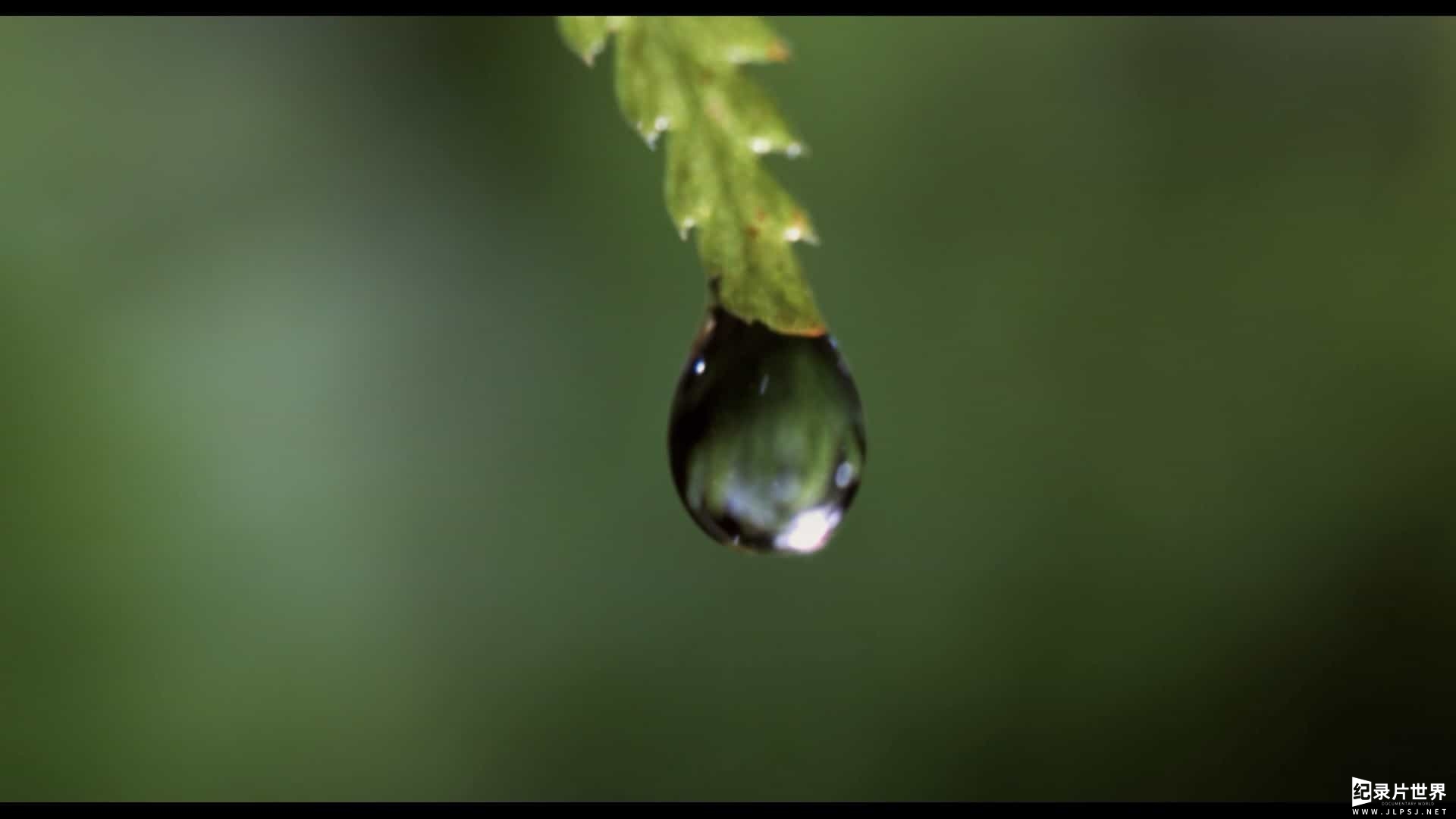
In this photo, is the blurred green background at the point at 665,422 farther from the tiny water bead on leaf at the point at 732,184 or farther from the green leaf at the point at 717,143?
the green leaf at the point at 717,143

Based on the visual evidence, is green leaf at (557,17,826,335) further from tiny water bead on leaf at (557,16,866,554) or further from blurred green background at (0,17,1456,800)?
blurred green background at (0,17,1456,800)

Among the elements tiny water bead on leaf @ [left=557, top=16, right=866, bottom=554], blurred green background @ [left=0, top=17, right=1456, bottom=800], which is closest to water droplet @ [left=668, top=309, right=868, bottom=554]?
tiny water bead on leaf @ [left=557, top=16, right=866, bottom=554]

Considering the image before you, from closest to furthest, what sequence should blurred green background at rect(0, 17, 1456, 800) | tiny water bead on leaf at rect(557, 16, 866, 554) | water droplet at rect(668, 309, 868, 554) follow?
tiny water bead on leaf at rect(557, 16, 866, 554) → water droplet at rect(668, 309, 868, 554) → blurred green background at rect(0, 17, 1456, 800)

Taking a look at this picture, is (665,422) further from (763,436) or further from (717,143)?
(717,143)

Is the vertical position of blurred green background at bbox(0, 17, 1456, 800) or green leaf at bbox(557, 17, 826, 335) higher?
blurred green background at bbox(0, 17, 1456, 800)

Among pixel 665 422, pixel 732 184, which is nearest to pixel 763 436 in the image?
pixel 732 184

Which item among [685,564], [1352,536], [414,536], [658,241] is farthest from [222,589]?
[1352,536]
